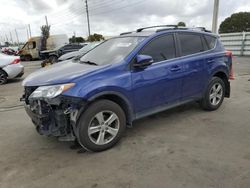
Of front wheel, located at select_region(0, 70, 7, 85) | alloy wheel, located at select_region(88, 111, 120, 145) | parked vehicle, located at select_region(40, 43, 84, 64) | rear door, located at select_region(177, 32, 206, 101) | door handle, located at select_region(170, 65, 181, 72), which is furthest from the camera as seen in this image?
parked vehicle, located at select_region(40, 43, 84, 64)

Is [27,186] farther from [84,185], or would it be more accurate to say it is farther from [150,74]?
[150,74]

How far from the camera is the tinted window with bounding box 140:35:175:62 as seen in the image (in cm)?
382

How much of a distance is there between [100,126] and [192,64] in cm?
212

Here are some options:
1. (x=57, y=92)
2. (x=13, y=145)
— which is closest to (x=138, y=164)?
(x=57, y=92)

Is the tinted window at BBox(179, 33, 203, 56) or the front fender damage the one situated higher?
the tinted window at BBox(179, 33, 203, 56)

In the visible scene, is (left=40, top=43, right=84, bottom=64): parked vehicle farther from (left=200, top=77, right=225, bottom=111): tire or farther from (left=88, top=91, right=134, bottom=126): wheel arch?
(left=88, top=91, right=134, bottom=126): wheel arch

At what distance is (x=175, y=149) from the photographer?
3.37 metres

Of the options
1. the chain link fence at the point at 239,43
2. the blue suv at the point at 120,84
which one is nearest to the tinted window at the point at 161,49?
the blue suv at the point at 120,84

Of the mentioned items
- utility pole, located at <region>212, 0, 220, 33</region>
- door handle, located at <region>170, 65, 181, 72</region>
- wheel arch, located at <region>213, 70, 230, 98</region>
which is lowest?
wheel arch, located at <region>213, 70, 230, 98</region>

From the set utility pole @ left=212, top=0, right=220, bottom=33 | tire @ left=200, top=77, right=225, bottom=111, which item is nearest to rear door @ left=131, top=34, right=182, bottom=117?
tire @ left=200, top=77, right=225, bottom=111

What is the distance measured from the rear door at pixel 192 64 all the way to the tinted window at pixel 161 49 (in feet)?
0.72

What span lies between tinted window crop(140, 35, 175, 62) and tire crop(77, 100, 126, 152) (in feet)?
3.56

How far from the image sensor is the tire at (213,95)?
474cm

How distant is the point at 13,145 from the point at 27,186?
1.25 m
